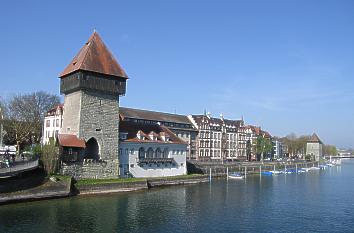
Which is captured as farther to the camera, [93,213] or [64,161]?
[64,161]

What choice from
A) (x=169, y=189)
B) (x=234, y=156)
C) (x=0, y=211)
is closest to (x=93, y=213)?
(x=0, y=211)

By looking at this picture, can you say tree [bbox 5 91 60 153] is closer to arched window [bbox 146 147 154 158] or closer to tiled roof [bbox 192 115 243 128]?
arched window [bbox 146 147 154 158]

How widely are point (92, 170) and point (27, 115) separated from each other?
32015mm

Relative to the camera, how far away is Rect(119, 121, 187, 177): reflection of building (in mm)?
56656

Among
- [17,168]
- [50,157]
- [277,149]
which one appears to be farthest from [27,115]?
[277,149]

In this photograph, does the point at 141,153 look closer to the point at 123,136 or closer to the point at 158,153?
the point at 158,153

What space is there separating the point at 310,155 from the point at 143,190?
129475 millimetres

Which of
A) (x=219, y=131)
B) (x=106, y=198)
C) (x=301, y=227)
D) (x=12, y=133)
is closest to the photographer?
(x=301, y=227)

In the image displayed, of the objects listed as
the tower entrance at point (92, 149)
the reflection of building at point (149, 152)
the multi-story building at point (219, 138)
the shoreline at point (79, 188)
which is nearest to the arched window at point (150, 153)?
the reflection of building at point (149, 152)

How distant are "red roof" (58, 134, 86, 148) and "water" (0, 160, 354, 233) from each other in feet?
27.7

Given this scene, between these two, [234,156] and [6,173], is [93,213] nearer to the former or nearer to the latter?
[6,173]

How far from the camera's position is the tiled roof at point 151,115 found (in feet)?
270

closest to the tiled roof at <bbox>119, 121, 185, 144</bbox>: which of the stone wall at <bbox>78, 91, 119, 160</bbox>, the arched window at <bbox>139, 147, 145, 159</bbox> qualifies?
the arched window at <bbox>139, 147, 145, 159</bbox>

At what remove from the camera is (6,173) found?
36.6 metres
